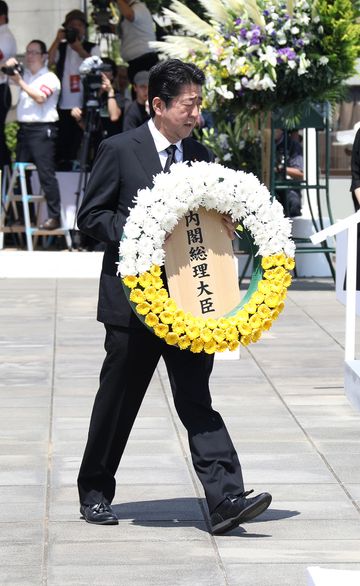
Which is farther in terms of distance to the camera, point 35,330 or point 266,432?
point 35,330

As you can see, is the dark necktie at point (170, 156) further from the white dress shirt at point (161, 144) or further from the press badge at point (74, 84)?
the press badge at point (74, 84)

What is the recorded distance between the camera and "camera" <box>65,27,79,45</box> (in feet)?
50.9

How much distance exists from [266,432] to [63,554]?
7.94 ft

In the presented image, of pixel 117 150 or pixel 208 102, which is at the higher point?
pixel 117 150

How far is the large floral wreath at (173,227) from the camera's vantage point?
216 inches

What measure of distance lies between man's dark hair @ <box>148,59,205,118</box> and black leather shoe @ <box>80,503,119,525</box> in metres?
1.68

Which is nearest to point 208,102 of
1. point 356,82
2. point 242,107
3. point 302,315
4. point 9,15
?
point 242,107

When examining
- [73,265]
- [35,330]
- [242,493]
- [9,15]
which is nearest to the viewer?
[242,493]

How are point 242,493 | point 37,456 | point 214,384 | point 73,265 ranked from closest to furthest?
point 242,493
point 37,456
point 214,384
point 73,265

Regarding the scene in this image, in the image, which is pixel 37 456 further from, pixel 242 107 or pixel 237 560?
pixel 242 107

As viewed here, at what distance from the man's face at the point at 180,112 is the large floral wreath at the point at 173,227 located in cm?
16

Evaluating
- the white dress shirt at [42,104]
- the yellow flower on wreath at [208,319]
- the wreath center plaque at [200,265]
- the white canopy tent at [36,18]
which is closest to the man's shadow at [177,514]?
the yellow flower on wreath at [208,319]

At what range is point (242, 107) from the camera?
1352cm

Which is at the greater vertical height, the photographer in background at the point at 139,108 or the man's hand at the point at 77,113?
the photographer in background at the point at 139,108
